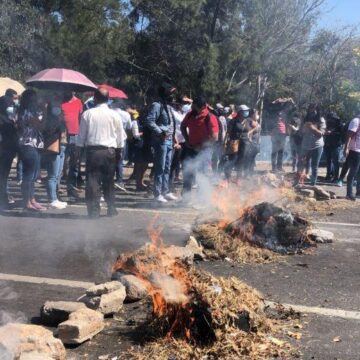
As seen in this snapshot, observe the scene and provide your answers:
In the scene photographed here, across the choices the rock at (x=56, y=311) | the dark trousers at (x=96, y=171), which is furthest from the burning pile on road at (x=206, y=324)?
the dark trousers at (x=96, y=171)

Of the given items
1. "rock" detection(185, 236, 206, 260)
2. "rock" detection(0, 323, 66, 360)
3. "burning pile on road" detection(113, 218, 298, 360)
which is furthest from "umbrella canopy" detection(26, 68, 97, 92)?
"rock" detection(0, 323, 66, 360)

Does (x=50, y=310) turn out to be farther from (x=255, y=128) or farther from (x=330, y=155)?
(x=330, y=155)

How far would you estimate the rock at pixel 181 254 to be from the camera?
5.06 meters

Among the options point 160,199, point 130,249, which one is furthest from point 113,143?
point 130,249

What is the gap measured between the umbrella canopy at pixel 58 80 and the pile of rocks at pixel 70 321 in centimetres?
560

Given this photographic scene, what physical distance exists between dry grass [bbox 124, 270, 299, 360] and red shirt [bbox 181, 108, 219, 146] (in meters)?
5.30

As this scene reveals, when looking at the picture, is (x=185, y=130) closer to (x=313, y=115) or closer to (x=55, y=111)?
(x=55, y=111)

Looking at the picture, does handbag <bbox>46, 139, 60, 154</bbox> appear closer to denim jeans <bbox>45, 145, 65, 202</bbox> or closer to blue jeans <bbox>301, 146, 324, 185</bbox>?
denim jeans <bbox>45, 145, 65, 202</bbox>

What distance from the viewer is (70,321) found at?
3715 mm

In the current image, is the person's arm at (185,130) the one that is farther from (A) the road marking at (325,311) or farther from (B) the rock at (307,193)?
(A) the road marking at (325,311)

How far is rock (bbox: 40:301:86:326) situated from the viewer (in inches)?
156

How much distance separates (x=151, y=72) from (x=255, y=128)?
12794mm

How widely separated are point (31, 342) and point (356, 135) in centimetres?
811

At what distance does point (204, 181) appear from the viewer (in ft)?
30.7
